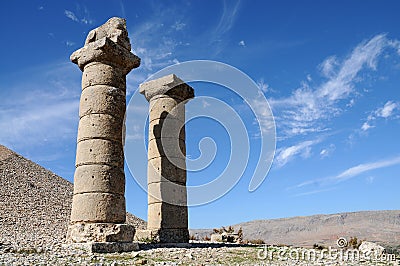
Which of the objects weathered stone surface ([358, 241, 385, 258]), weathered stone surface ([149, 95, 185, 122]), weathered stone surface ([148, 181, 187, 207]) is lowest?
weathered stone surface ([358, 241, 385, 258])

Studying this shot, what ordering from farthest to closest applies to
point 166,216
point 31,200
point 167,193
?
point 31,200, point 167,193, point 166,216

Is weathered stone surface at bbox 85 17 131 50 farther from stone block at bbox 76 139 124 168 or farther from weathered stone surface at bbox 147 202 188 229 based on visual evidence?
weathered stone surface at bbox 147 202 188 229

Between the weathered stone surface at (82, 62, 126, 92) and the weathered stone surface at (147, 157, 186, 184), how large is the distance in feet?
11.6

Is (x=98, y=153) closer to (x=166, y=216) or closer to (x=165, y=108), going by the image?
(x=166, y=216)

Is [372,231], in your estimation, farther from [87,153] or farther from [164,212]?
[87,153]

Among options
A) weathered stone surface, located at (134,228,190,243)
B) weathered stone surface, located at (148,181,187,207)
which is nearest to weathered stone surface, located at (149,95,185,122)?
weathered stone surface, located at (148,181,187,207)

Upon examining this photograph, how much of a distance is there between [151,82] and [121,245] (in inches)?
283

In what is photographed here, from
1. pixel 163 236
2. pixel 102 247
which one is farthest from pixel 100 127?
pixel 163 236

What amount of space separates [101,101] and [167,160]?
3.95 m

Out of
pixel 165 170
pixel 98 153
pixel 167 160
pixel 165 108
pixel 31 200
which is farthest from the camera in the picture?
pixel 31 200

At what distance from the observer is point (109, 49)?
1184cm

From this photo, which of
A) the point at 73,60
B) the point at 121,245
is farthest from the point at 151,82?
the point at 121,245

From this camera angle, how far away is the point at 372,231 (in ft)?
143

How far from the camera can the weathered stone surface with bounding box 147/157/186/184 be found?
14.4 metres
